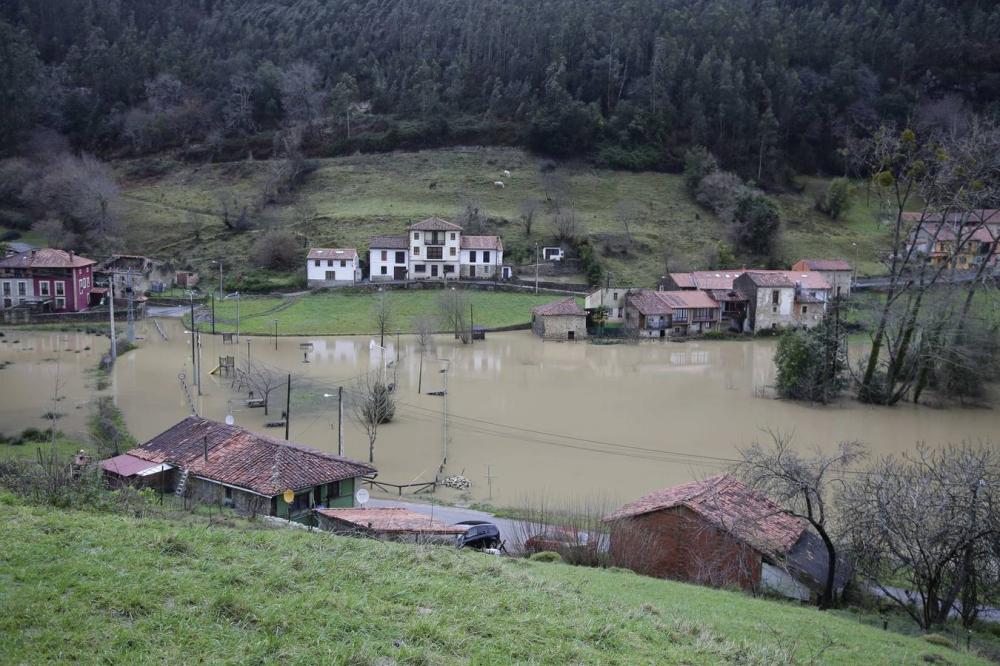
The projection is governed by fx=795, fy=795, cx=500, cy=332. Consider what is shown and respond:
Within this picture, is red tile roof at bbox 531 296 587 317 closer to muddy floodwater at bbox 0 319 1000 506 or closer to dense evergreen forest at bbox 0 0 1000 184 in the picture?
muddy floodwater at bbox 0 319 1000 506

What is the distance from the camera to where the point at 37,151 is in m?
65.3

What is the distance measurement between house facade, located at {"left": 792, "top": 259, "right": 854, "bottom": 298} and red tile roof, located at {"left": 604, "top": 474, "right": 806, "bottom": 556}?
3650cm

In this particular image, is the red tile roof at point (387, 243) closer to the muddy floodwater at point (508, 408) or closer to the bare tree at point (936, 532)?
the muddy floodwater at point (508, 408)

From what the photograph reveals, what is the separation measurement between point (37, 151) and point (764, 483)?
70.2 metres

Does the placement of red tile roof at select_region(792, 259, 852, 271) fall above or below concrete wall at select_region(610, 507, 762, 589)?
above

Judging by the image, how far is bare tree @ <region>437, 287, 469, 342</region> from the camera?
38344 mm

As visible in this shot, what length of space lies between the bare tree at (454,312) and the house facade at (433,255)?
6816 mm

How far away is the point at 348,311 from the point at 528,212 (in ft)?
56.1

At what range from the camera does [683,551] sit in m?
13.3

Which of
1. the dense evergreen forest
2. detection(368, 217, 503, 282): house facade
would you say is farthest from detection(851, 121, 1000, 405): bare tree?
the dense evergreen forest

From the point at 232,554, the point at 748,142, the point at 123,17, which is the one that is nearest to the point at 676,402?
the point at 232,554

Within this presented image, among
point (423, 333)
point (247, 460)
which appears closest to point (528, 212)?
point (423, 333)

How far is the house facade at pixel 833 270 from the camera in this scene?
47.7 meters

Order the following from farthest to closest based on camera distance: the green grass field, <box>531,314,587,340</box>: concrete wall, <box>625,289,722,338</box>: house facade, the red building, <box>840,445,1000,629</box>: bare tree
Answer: <box>625,289,722,338</box>: house facade → the red building → <box>531,314,587,340</box>: concrete wall → the green grass field → <box>840,445,1000,629</box>: bare tree
